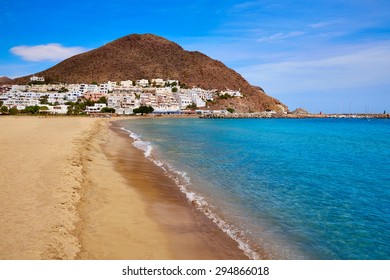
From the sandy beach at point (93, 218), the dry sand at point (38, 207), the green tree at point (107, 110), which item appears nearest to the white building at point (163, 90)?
the green tree at point (107, 110)

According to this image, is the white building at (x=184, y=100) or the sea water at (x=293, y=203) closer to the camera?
the sea water at (x=293, y=203)

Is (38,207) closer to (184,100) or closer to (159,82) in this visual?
(184,100)

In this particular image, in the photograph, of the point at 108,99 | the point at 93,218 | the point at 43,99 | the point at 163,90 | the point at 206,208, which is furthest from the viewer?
the point at 163,90

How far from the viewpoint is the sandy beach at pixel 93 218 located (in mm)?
5887

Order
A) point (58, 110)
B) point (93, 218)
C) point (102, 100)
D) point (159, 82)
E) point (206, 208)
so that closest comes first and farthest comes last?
point (93, 218) → point (206, 208) → point (58, 110) → point (102, 100) → point (159, 82)

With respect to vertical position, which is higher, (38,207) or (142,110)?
(142,110)

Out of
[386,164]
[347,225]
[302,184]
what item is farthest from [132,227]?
[386,164]

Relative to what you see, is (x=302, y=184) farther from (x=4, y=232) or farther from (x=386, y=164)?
(x=4, y=232)

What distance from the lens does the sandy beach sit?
19.3 feet

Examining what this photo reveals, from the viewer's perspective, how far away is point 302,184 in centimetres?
1384

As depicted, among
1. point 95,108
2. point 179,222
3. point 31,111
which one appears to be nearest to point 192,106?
point 95,108

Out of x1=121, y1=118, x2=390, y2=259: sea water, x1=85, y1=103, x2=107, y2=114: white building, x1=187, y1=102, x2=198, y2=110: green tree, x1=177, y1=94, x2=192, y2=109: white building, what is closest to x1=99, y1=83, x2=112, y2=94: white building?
x1=85, y1=103, x2=107, y2=114: white building

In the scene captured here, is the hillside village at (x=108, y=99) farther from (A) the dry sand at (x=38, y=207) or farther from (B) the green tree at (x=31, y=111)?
(A) the dry sand at (x=38, y=207)

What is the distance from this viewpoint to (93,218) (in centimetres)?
785
